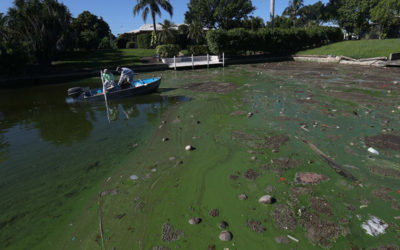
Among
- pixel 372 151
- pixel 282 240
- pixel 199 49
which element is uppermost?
pixel 199 49

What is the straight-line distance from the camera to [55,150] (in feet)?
26.5

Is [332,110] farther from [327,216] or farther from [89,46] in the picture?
[89,46]

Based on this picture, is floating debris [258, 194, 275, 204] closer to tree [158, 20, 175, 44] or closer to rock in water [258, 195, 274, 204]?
rock in water [258, 195, 274, 204]

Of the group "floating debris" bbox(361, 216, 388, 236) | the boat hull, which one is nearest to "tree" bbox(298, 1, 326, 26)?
the boat hull

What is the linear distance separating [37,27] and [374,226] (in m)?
37.1

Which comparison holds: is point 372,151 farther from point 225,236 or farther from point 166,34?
point 166,34

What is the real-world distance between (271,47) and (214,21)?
17111 millimetres

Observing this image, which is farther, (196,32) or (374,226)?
(196,32)

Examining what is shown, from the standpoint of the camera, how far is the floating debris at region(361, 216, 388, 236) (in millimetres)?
3924

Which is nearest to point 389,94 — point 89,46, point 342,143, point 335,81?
point 335,81

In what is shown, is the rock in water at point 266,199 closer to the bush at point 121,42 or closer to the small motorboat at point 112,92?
the small motorboat at point 112,92

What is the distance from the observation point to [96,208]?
4.98 meters

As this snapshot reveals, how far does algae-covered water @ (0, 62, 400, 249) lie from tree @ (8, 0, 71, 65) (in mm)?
22655

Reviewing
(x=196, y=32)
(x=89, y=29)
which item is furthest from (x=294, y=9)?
(x=89, y=29)
